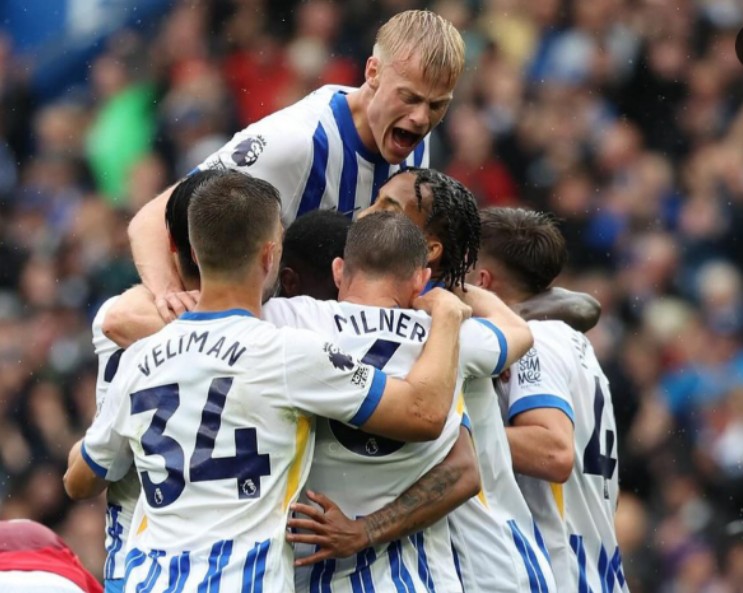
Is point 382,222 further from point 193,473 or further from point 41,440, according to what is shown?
point 41,440

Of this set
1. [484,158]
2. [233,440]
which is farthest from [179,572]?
[484,158]

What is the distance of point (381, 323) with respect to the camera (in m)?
3.75

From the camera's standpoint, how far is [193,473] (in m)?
3.50

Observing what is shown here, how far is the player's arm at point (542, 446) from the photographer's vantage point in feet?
14.6

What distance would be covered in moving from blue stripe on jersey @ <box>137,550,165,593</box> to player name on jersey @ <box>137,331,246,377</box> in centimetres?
43

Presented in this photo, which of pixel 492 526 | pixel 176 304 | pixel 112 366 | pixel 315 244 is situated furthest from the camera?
pixel 112 366

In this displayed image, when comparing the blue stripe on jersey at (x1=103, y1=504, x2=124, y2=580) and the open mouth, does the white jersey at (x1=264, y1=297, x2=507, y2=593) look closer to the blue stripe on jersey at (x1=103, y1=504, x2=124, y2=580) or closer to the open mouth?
the blue stripe on jersey at (x1=103, y1=504, x2=124, y2=580)

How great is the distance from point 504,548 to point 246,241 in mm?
1182

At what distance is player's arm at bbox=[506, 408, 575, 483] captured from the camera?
446 centimetres

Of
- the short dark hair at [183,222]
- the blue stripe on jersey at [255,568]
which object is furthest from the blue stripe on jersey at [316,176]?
the blue stripe on jersey at [255,568]

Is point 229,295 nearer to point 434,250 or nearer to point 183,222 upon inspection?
point 183,222

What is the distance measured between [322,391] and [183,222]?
27.9 inches

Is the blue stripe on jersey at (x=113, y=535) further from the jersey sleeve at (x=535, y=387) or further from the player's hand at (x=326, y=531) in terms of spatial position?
the jersey sleeve at (x=535, y=387)

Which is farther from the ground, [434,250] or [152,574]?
[434,250]
